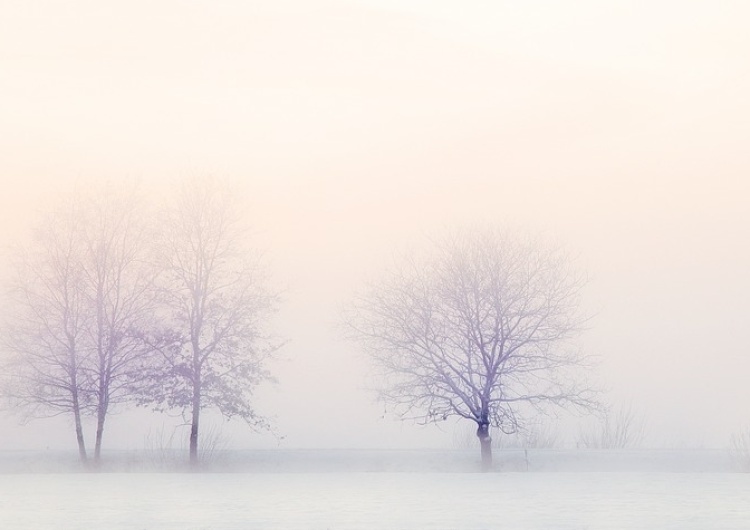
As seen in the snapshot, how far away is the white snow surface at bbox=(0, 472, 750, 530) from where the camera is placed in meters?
20.1

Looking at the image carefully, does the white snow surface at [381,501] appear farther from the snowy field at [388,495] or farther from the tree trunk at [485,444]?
the tree trunk at [485,444]

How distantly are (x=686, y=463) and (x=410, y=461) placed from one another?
31.4 ft

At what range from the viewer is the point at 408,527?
19.2 metres

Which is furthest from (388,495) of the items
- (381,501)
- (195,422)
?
(195,422)

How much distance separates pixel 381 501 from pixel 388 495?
75.5 inches

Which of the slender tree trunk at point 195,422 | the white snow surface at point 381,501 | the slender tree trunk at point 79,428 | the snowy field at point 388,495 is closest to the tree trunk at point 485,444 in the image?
the snowy field at point 388,495

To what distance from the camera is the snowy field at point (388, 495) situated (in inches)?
802

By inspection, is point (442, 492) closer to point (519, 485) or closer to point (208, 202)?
point (519, 485)

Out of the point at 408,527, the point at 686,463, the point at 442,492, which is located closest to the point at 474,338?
the point at 686,463

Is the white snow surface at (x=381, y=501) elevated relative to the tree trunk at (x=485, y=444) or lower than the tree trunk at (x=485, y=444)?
lower

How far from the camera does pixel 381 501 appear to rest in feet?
82.8

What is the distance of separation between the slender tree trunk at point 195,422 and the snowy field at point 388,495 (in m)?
1.07

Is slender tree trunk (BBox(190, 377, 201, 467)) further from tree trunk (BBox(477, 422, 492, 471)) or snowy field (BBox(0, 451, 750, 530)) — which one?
tree trunk (BBox(477, 422, 492, 471))

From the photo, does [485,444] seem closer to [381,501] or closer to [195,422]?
[195,422]
